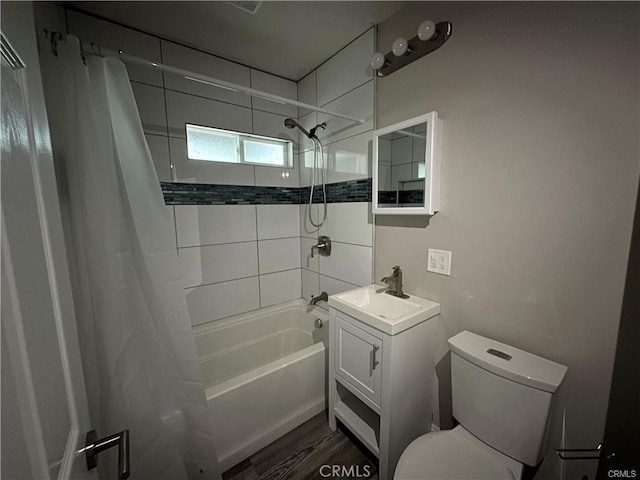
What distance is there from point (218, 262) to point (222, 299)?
307 millimetres

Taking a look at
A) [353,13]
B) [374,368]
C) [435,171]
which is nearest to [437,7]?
[353,13]

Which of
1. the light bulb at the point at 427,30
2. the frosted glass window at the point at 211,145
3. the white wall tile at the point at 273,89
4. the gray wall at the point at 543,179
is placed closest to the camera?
the gray wall at the point at 543,179

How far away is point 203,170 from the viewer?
73.2 inches

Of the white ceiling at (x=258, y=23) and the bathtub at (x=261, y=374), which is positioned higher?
the white ceiling at (x=258, y=23)

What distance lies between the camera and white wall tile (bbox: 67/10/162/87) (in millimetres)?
1417

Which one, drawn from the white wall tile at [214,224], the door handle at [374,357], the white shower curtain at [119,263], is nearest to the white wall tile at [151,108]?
the white wall tile at [214,224]

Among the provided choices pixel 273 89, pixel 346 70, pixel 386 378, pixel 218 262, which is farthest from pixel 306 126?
pixel 386 378

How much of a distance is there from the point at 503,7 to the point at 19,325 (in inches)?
69.0

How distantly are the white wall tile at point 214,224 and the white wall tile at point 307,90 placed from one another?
1.01 m

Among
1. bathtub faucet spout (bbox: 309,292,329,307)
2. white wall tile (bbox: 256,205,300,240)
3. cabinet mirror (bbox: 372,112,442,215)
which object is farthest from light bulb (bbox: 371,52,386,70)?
bathtub faucet spout (bbox: 309,292,329,307)

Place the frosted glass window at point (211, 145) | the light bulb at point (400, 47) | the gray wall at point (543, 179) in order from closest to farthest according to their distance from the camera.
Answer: the gray wall at point (543, 179) < the light bulb at point (400, 47) < the frosted glass window at point (211, 145)

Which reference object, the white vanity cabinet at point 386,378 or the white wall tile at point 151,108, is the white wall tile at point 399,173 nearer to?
the white vanity cabinet at point 386,378

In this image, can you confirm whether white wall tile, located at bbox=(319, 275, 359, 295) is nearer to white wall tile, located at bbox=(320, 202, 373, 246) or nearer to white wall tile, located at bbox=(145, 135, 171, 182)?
white wall tile, located at bbox=(320, 202, 373, 246)

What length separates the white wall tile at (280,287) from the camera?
7.29 ft
